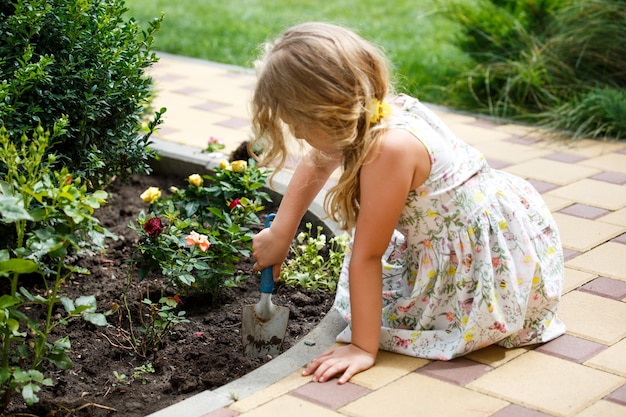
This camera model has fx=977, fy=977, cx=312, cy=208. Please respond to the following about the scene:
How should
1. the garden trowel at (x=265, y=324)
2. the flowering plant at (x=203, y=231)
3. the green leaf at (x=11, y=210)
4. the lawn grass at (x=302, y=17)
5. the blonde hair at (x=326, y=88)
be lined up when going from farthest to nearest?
1. the lawn grass at (x=302, y=17)
2. the flowering plant at (x=203, y=231)
3. the garden trowel at (x=265, y=324)
4. the blonde hair at (x=326, y=88)
5. the green leaf at (x=11, y=210)

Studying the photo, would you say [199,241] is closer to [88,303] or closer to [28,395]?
[88,303]

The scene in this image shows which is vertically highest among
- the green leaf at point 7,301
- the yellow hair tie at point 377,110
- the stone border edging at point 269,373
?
the yellow hair tie at point 377,110

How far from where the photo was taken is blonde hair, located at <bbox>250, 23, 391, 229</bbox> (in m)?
2.58

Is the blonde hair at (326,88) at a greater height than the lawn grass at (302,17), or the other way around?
→ the blonde hair at (326,88)

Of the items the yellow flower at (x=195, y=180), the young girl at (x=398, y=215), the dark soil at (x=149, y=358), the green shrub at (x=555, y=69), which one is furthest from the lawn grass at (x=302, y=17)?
the young girl at (x=398, y=215)

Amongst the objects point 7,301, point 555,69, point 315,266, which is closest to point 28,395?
point 7,301

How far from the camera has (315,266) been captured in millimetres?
3459

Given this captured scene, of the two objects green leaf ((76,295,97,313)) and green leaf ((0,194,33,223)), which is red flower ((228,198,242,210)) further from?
green leaf ((0,194,33,223))

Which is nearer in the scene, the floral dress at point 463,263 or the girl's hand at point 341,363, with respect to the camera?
the girl's hand at point 341,363

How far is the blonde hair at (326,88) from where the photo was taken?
2.58 metres

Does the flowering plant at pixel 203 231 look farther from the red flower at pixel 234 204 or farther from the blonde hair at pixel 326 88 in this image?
the blonde hair at pixel 326 88

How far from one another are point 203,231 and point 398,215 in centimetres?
78

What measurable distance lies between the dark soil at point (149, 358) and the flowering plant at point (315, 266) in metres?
0.04

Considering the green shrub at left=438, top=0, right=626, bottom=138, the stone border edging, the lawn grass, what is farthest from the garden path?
the lawn grass
